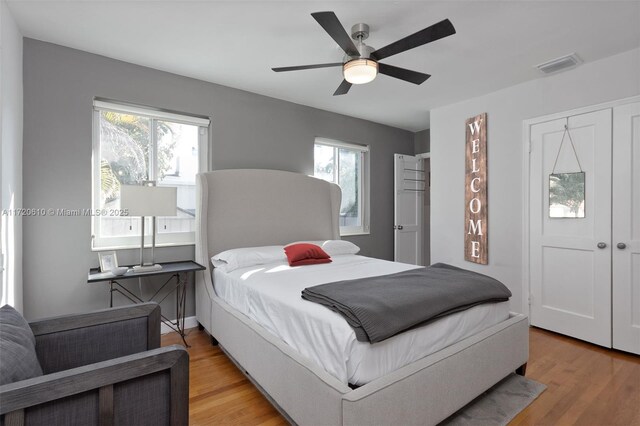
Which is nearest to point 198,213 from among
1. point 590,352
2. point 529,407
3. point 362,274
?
point 362,274

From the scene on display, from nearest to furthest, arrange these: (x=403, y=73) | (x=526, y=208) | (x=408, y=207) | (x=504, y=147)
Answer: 1. (x=403, y=73)
2. (x=526, y=208)
3. (x=504, y=147)
4. (x=408, y=207)

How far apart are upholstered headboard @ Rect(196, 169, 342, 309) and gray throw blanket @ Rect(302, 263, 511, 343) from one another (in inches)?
63.5

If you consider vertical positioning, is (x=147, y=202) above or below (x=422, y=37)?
below

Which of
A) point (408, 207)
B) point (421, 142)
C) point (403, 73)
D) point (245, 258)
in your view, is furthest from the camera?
point (421, 142)

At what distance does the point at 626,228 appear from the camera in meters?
2.79

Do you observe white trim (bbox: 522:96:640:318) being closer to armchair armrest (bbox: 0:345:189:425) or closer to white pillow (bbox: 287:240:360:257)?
white pillow (bbox: 287:240:360:257)

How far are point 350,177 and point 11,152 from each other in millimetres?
3632

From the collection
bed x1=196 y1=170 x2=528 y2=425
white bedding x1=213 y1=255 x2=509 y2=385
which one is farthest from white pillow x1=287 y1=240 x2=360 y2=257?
white bedding x1=213 y1=255 x2=509 y2=385

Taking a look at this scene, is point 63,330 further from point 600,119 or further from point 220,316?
point 600,119

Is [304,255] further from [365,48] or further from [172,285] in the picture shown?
[365,48]

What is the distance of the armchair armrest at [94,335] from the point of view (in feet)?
4.69

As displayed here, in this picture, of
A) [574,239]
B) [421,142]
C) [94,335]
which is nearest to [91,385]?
[94,335]

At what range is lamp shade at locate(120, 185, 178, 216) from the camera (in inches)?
104

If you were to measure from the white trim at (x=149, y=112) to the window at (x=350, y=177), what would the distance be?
5.54 feet
